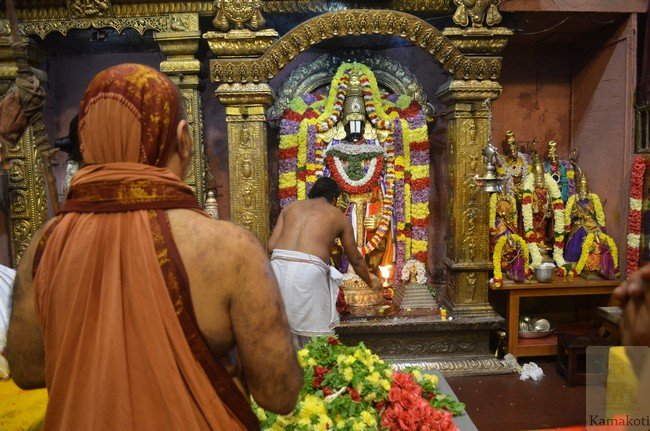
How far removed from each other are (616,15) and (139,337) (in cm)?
572

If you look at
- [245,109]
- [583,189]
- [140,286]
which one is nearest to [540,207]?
[583,189]

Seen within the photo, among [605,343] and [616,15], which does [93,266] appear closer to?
[605,343]

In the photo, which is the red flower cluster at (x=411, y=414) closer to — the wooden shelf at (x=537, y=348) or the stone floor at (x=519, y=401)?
the stone floor at (x=519, y=401)

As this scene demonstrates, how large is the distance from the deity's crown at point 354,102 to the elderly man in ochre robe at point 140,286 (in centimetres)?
407

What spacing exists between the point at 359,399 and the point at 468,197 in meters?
2.88

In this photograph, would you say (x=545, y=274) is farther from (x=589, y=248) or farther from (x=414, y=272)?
(x=414, y=272)

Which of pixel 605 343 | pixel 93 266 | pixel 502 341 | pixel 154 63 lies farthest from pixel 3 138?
pixel 605 343

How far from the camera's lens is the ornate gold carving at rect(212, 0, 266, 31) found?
458 cm

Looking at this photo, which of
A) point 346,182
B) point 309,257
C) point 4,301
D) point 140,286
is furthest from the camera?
point 346,182

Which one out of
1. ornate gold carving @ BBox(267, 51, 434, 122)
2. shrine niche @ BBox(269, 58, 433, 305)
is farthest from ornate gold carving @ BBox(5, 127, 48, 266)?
ornate gold carving @ BBox(267, 51, 434, 122)

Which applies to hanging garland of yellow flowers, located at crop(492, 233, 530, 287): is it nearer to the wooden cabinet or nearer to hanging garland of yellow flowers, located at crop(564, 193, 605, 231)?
the wooden cabinet

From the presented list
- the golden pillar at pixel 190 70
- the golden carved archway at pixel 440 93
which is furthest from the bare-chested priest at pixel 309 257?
the golden pillar at pixel 190 70

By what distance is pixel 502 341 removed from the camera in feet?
16.7

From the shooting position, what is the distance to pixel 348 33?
467 centimetres
